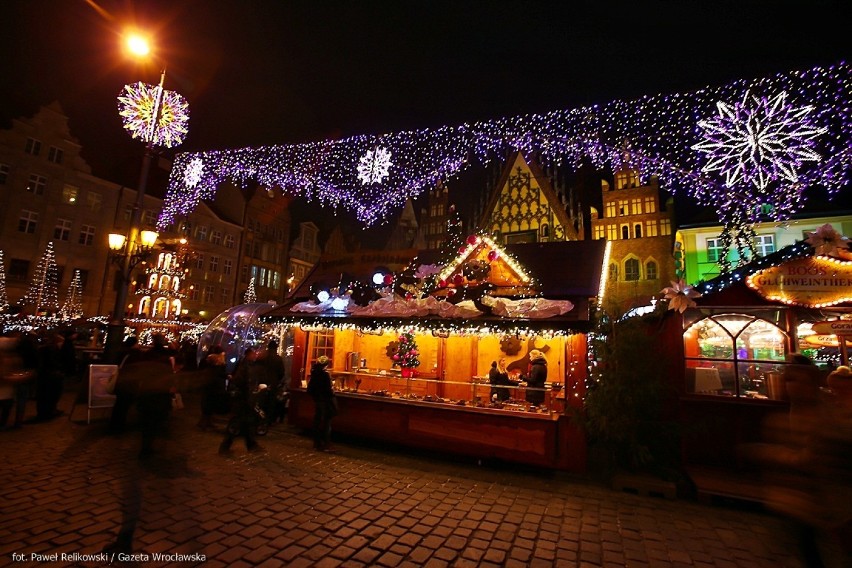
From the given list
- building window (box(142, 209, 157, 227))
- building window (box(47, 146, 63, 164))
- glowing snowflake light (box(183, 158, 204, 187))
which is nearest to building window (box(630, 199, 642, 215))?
glowing snowflake light (box(183, 158, 204, 187))

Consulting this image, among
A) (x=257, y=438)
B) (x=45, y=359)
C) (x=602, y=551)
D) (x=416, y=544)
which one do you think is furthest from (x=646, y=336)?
(x=45, y=359)

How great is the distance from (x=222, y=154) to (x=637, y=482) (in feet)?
46.8

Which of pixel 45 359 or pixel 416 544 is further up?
pixel 45 359

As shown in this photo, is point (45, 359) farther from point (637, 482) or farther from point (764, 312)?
point (764, 312)

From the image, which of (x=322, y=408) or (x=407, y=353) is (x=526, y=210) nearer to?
(x=407, y=353)

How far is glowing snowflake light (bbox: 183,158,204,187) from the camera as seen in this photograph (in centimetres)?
1400

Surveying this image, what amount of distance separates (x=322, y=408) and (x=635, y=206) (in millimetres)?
32057

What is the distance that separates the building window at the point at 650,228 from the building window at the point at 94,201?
39.4 m

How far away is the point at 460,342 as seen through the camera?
1137cm

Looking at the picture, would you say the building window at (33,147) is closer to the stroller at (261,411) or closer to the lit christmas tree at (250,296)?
the lit christmas tree at (250,296)

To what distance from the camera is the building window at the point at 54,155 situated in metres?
26.3

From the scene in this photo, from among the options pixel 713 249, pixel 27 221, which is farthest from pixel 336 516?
pixel 27 221

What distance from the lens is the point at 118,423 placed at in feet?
Answer: 26.8

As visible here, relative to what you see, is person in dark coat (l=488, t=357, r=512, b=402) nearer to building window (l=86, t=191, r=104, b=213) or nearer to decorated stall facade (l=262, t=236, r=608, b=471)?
decorated stall facade (l=262, t=236, r=608, b=471)
